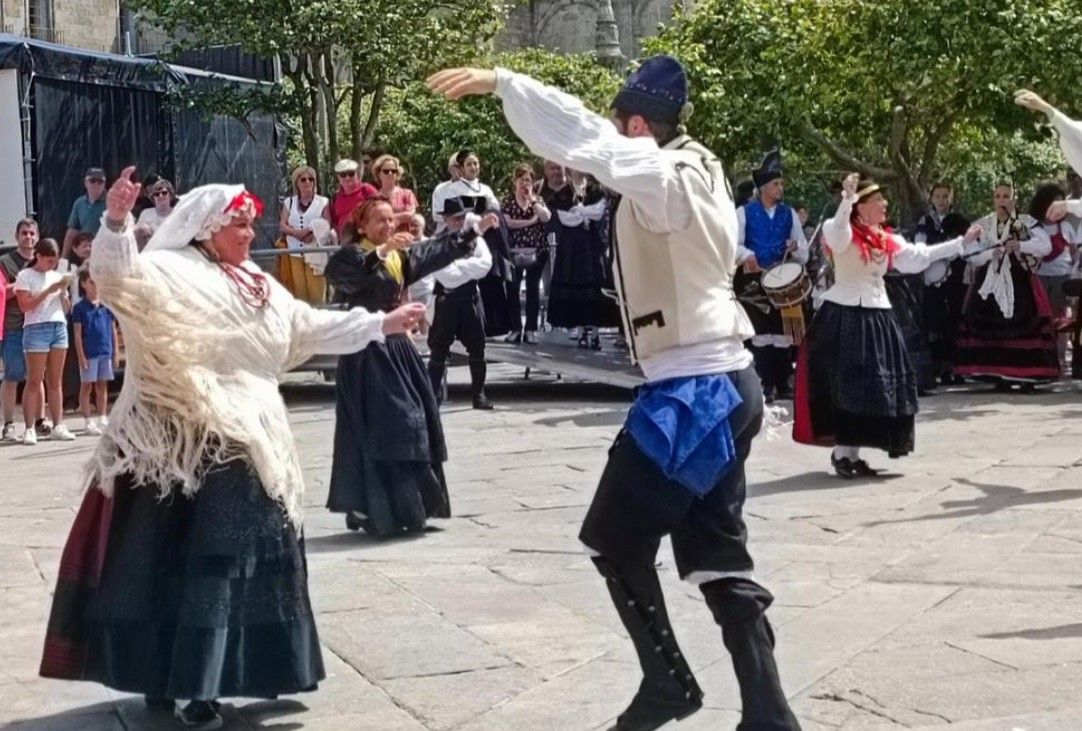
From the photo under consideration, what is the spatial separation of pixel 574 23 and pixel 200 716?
4191cm

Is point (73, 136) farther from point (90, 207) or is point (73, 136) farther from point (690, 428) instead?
point (690, 428)

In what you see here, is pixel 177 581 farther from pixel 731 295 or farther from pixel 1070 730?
pixel 1070 730

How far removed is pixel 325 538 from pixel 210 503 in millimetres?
3521

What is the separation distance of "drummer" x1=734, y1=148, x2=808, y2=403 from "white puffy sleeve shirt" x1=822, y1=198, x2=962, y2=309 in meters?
3.02

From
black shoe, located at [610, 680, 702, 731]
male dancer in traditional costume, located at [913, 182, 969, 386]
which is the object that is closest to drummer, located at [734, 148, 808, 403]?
male dancer in traditional costume, located at [913, 182, 969, 386]

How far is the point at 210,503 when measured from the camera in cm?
586

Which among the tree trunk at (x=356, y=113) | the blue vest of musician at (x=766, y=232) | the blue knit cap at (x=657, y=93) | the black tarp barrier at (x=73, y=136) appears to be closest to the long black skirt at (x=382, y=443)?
the blue knit cap at (x=657, y=93)

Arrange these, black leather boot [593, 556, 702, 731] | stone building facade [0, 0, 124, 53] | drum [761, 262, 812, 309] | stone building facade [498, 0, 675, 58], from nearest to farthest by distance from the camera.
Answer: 1. black leather boot [593, 556, 702, 731]
2. drum [761, 262, 812, 309]
3. stone building facade [0, 0, 124, 53]
4. stone building facade [498, 0, 675, 58]

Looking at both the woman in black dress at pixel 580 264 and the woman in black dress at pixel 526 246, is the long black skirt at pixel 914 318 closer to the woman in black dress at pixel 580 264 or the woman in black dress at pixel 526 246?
the woman in black dress at pixel 580 264

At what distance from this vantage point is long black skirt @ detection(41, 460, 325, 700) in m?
5.73

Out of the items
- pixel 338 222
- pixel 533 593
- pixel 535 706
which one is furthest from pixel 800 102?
pixel 535 706

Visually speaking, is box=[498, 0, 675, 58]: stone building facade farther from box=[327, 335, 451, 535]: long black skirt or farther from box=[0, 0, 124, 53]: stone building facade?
box=[327, 335, 451, 535]: long black skirt

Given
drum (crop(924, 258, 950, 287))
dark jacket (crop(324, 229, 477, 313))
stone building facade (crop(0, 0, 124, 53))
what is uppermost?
stone building facade (crop(0, 0, 124, 53))

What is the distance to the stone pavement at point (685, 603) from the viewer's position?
19.8 ft
